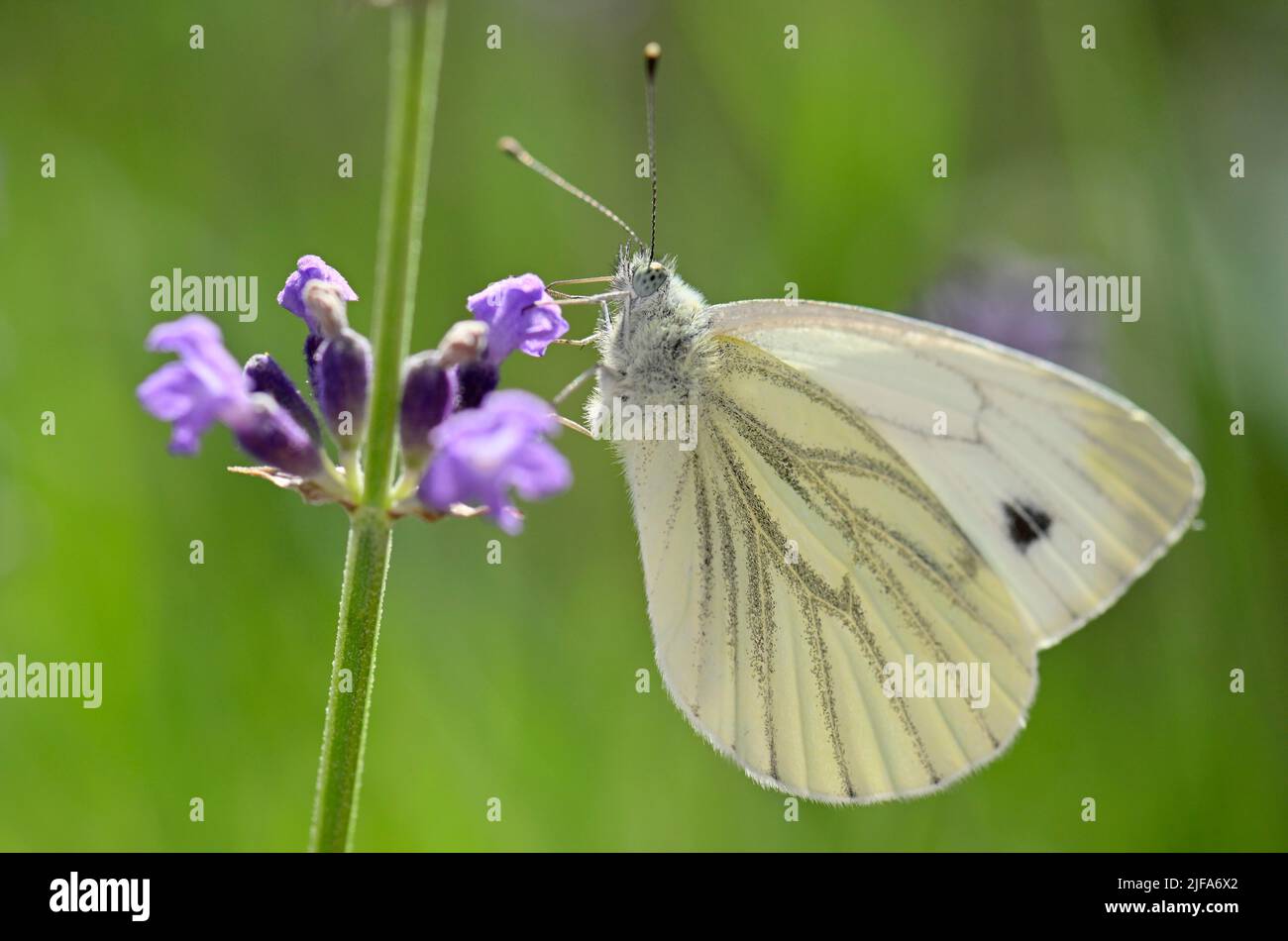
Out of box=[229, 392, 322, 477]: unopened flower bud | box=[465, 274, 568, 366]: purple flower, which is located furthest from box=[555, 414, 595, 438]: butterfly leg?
box=[229, 392, 322, 477]: unopened flower bud

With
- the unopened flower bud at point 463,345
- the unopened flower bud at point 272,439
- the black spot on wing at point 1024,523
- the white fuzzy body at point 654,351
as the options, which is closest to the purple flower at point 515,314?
the unopened flower bud at point 463,345

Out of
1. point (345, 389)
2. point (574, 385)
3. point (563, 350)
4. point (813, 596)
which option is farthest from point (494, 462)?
point (563, 350)

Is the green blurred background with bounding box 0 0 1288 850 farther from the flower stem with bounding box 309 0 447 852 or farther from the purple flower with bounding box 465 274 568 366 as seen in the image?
the flower stem with bounding box 309 0 447 852

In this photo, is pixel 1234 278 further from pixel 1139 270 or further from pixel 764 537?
pixel 764 537

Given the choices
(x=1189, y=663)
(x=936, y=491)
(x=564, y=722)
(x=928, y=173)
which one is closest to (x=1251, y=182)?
(x=928, y=173)

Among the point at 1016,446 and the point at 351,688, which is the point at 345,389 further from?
the point at 1016,446

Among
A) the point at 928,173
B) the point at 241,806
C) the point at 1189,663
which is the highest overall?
the point at 928,173
